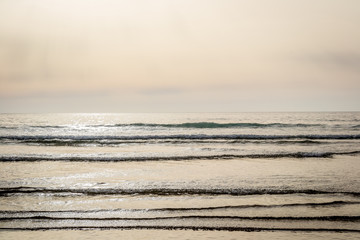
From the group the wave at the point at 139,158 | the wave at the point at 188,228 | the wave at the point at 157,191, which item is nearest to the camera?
the wave at the point at 188,228

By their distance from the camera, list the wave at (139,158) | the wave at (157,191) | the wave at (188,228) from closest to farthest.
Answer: the wave at (188,228) → the wave at (157,191) → the wave at (139,158)

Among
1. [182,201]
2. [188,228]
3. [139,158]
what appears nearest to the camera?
[188,228]

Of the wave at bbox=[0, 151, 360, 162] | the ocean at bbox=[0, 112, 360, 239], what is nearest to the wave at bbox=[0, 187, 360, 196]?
the ocean at bbox=[0, 112, 360, 239]

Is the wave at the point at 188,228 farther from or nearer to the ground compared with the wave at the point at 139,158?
nearer to the ground

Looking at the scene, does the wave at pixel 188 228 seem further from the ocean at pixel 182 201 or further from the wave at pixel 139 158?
the wave at pixel 139 158

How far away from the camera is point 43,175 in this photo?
14211 millimetres

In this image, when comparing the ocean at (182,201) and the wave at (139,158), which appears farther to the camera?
the wave at (139,158)

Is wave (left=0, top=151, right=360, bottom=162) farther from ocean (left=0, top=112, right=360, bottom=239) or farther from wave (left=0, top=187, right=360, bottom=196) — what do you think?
wave (left=0, top=187, right=360, bottom=196)

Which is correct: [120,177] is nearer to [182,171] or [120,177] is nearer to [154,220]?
[182,171]

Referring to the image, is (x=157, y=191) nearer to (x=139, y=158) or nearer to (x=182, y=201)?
(x=182, y=201)

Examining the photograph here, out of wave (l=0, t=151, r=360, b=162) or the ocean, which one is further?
wave (l=0, t=151, r=360, b=162)

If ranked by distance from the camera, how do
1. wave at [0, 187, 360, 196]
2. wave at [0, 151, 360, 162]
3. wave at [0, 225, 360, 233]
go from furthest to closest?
wave at [0, 151, 360, 162], wave at [0, 187, 360, 196], wave at [0, 225, 360, 233]

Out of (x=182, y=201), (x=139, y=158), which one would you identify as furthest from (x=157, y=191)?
(x=139, y=158)

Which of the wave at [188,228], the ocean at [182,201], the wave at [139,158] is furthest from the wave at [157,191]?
the wave at [139,158]
